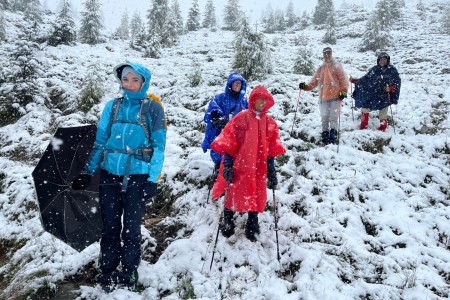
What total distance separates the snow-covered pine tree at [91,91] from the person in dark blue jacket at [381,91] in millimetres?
9540

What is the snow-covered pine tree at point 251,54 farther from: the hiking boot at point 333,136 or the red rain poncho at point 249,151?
the red rain poncho at point 249,151

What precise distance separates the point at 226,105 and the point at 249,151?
170 cm

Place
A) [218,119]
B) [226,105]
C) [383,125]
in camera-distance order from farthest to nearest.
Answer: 1. [383,125]
2. [226,105]
3. [218,119]

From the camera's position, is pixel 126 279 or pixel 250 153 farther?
pixel 250 153

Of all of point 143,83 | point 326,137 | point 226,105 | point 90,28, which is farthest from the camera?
point 90,28

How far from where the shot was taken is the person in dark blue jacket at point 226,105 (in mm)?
5828

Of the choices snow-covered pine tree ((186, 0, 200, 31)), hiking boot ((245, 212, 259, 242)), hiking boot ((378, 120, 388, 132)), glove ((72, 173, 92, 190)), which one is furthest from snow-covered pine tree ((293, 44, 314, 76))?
snow-covered pine tree ((186, 0, 200, 31))

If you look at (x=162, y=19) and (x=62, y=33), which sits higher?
(x=162, y=19)

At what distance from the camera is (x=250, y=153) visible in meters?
4.70

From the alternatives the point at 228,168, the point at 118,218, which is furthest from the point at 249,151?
the point at 118,218

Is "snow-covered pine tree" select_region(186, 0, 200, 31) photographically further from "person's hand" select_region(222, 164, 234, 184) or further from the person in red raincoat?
"person's hand" select_region(222, 164, 234, 184)

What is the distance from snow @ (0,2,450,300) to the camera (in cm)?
415

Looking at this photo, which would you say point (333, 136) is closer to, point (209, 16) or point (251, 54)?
point (251, 54)

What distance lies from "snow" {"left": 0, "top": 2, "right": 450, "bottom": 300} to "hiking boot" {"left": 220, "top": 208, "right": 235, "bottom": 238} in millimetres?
128
